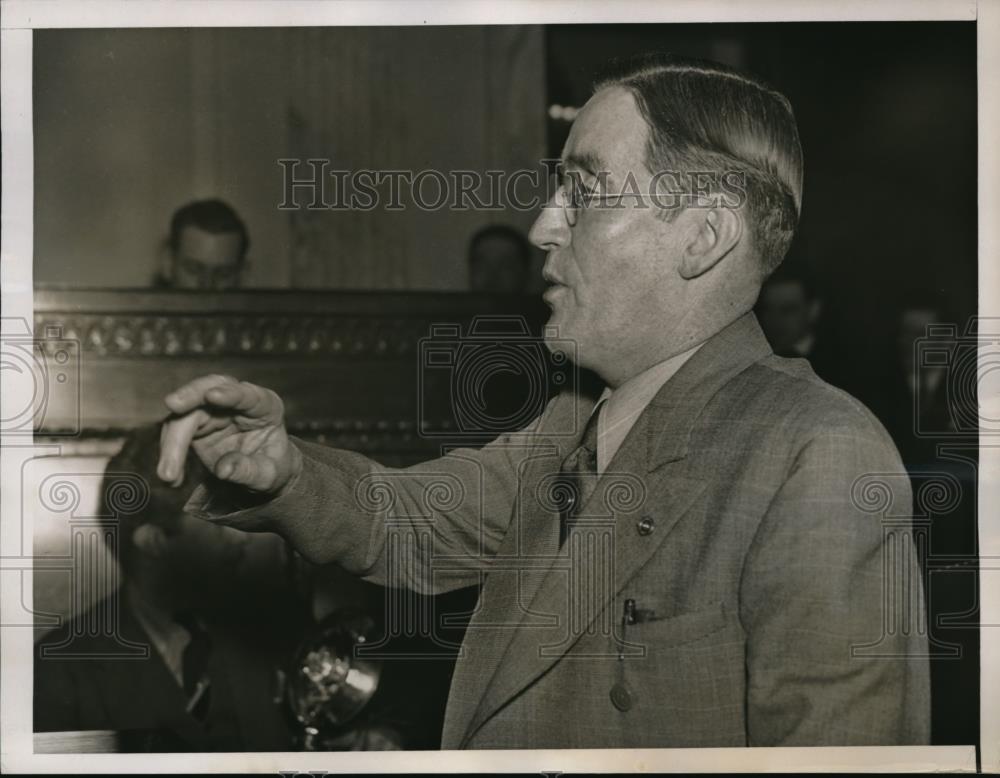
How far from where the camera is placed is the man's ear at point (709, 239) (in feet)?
7.49

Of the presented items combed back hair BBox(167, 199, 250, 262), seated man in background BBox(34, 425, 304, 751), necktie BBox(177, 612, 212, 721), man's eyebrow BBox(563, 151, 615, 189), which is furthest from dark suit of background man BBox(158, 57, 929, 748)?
combed back hair BBox(167, 199, 250, 262)

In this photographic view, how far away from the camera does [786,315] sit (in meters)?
2.34

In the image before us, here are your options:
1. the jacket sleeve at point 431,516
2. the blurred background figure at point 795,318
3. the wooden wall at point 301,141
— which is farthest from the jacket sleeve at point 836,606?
the wooden wall at point 301,141

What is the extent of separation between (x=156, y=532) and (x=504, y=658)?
82cm

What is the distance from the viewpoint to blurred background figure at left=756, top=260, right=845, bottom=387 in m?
2.34

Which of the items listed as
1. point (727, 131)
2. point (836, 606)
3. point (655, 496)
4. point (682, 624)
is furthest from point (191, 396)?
point (836, 606)

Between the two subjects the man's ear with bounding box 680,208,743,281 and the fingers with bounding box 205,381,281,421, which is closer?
the fingers with bounding box 205,381,281,421

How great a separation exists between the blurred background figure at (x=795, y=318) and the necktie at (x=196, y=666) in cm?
141

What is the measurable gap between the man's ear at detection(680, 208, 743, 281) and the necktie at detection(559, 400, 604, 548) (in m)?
0.35

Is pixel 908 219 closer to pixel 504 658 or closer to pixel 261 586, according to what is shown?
pixel 504 658

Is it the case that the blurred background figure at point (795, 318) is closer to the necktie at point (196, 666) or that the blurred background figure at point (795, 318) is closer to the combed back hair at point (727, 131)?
the combed back hair at point (727, 131)

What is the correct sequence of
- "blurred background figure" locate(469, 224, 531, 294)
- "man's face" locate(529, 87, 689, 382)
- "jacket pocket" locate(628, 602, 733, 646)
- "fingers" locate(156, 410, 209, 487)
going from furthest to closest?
"blurred background figure" locate(469, 224, 531, 294), "man's face" locate(529, 87, 689, 382), "jacket pocket" locate(628, 602, 733, 646), "fingers" locate(156, 410, 209, 487)

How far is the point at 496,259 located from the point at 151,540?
0.99 meters

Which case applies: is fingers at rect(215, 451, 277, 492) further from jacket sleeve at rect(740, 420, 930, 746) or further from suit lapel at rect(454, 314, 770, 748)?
jacket sleeve at rect(740, 420, 930, 746)
